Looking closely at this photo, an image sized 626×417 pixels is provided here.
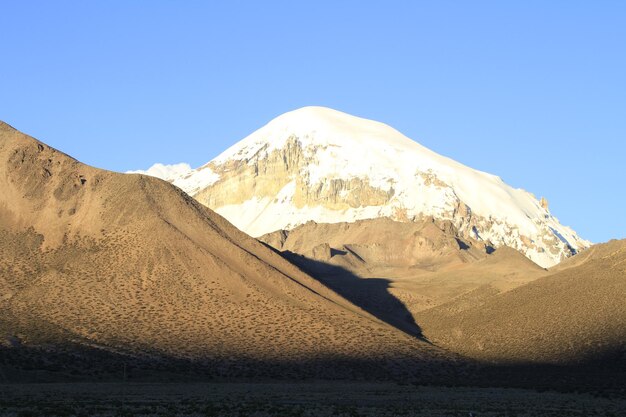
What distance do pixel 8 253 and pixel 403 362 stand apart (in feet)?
144

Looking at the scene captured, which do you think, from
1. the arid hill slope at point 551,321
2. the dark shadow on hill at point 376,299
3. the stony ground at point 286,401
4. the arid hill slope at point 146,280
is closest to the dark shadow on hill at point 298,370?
the arid hill slope at point 146,280

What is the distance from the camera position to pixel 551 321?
104 m

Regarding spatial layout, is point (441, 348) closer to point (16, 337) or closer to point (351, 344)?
point (351, 344)

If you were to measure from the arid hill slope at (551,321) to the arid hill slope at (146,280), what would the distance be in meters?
8.35

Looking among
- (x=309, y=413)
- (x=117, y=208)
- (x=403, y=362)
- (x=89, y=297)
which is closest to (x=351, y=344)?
(x=403, y=362)

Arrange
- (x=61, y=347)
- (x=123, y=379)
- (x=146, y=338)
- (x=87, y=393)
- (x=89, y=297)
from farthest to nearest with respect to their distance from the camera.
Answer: (x=89, y=297) → (x=146, y=338) → (x=61, y=347) → (x=123, y=379) → (x=87, y=393)

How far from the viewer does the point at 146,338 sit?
92.7 metres

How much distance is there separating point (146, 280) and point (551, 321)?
139 ft

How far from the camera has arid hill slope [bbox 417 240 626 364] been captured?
314ft

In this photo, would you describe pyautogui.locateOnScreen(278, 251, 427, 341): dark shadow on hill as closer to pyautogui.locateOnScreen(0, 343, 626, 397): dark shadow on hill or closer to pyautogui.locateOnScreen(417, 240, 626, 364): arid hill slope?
pyautogui.locateOnScreen(417, 240, 626, 364): arid hill slope

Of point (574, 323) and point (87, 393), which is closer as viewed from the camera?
point (87, 393)

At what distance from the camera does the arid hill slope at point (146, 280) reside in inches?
3691

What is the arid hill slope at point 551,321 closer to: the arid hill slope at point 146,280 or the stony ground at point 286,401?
the arid hill slope at point 146,280

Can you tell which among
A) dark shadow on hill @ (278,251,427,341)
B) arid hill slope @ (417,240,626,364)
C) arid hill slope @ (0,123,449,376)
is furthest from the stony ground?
dark shadow on hill @ (278,251,427,341)
